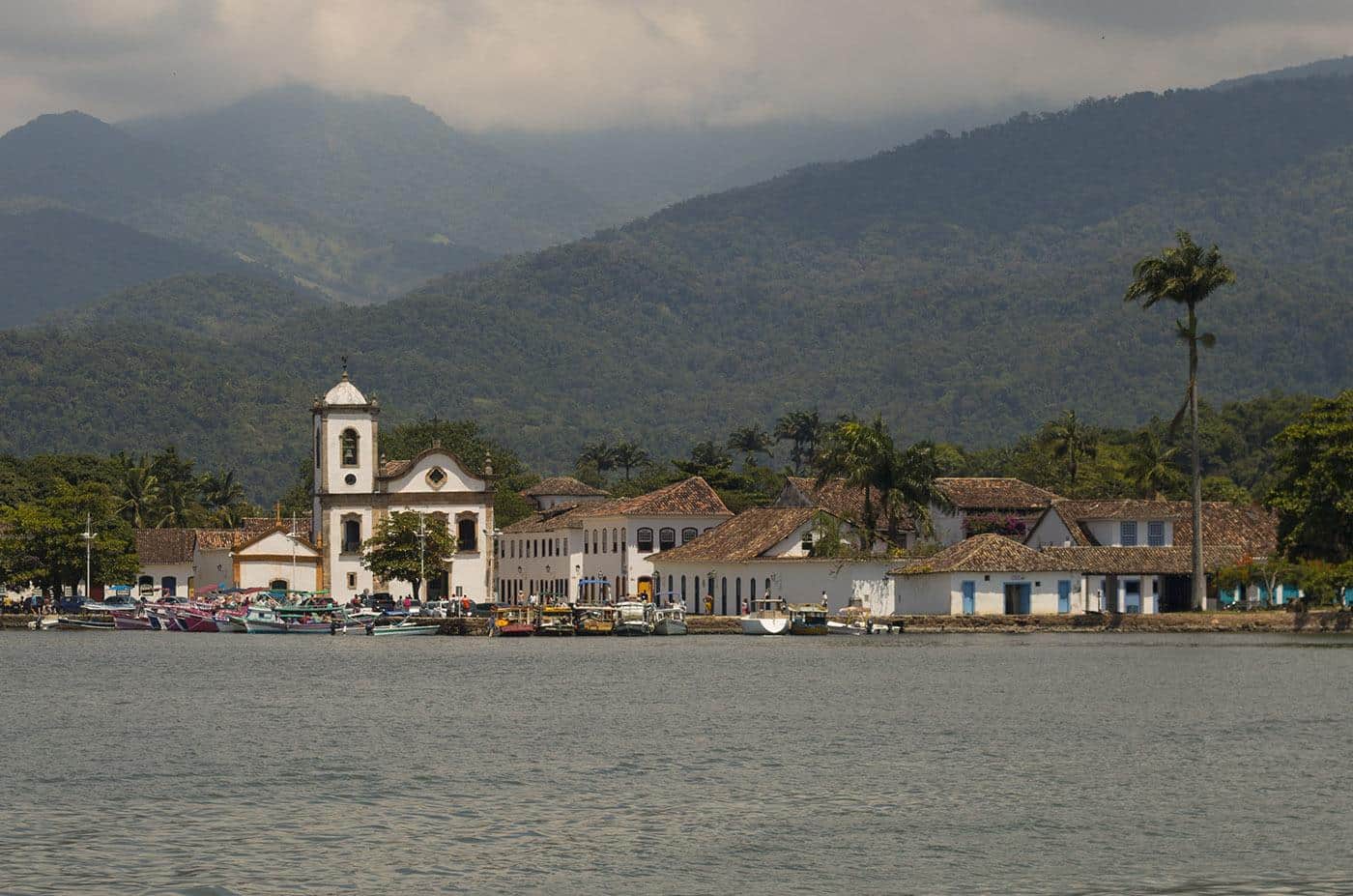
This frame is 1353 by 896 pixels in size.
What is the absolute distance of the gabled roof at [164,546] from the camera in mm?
145875

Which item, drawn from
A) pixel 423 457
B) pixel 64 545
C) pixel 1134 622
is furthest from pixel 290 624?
pixel 1134 622

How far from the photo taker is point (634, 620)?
342 ft

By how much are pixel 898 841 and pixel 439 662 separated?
48.5 meters

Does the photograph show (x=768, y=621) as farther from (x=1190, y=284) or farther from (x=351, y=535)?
(x=351, y=535)

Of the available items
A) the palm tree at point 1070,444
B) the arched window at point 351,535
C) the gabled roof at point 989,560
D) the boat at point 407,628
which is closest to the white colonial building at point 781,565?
the gabled roof at point 989,560

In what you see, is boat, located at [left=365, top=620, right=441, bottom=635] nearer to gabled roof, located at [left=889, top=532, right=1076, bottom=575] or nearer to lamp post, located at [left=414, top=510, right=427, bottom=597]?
lamp post, located at [left=414, top=510, right=427, bottom=597]

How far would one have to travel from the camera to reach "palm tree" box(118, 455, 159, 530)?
168625mm

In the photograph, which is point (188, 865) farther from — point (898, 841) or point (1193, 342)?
point (1193, 342)

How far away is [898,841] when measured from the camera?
102 feet

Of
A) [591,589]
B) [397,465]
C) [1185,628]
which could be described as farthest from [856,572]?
[397,465]

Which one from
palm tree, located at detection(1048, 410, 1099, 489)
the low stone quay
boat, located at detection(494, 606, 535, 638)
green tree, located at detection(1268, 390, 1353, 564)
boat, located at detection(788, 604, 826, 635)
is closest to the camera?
green tree, located at detection(1268, 390, 1353, 564)

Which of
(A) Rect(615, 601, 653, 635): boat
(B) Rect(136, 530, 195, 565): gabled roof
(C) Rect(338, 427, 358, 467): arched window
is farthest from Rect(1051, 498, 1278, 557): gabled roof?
(B) Rect(136, 530, 195, 565): gabled roof

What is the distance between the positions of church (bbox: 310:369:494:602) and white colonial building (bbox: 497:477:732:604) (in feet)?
16.3

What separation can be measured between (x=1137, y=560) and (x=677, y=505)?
98.8 ft
